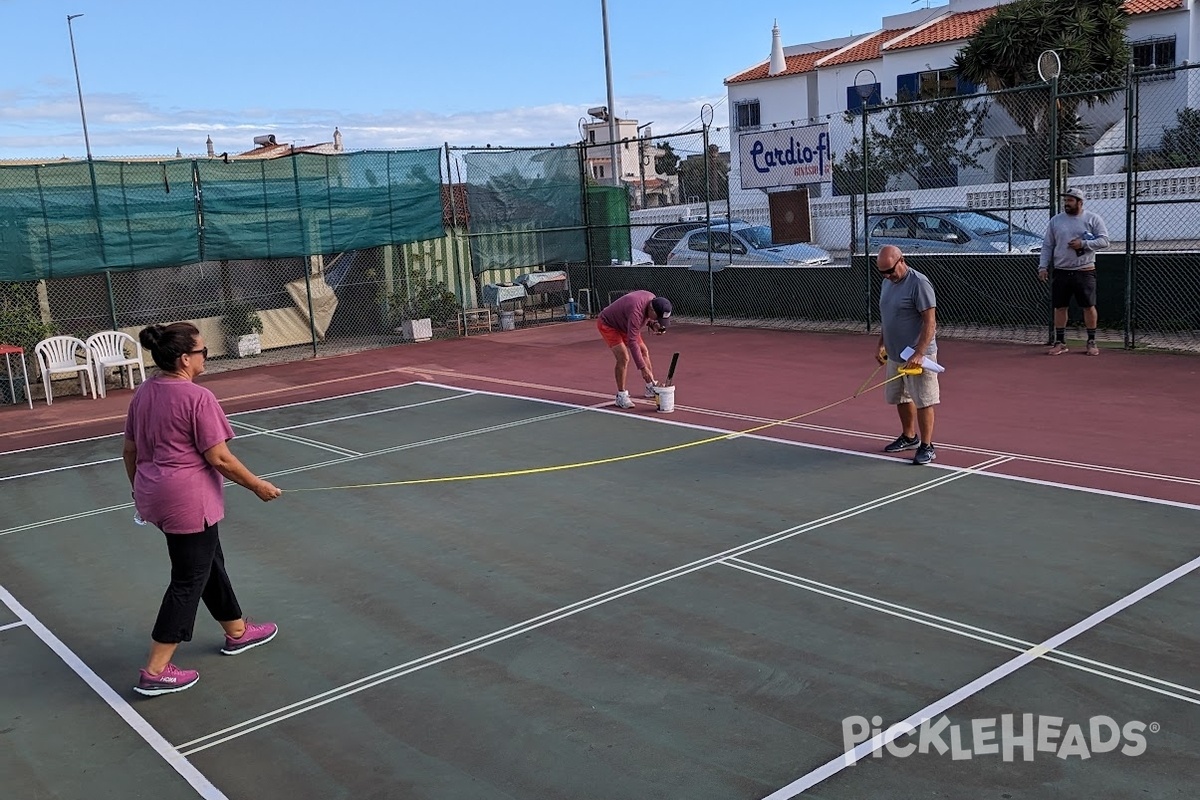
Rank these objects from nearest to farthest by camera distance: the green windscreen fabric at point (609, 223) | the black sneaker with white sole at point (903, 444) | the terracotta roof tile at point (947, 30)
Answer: the black sneaker with white sole at point (903, 444)
the green windscreen fabric at point (609, 223)
the terracotta roof tile at point (947, 30)

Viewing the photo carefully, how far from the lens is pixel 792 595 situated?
6723 millimetres

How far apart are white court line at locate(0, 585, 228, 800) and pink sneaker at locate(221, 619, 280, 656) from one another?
0.66 meters

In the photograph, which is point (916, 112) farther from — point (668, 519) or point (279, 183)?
point (668, 519)

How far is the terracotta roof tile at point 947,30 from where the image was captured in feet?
131

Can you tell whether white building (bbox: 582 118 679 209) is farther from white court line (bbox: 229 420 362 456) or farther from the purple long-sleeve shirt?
white court line (bbox: 229 420 362 456)

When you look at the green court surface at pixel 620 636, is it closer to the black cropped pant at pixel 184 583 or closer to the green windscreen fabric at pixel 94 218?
the black cropped pant at pixel 184 583

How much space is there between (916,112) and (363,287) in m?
11.9

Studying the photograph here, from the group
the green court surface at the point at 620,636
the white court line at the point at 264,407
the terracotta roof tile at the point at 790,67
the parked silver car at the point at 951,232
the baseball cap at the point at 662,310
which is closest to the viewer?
A: the green court surface at the point at 620,636

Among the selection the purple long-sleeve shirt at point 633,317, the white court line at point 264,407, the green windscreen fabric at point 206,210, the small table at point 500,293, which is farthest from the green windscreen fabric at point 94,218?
the purple long-sleeve shirt at point 633,317

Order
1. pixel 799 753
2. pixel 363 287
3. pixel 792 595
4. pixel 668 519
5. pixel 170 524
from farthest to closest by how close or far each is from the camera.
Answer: pixel 363 287
pixel 668 519
pixel 792 595
pixel 170 524
pixel 799 753

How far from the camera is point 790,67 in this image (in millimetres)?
48094

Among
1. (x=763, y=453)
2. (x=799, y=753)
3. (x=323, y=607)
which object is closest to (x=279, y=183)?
(x=763, y=453)

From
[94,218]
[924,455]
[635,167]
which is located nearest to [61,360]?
[94,218]

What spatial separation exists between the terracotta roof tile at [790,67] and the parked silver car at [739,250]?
1071 inches
